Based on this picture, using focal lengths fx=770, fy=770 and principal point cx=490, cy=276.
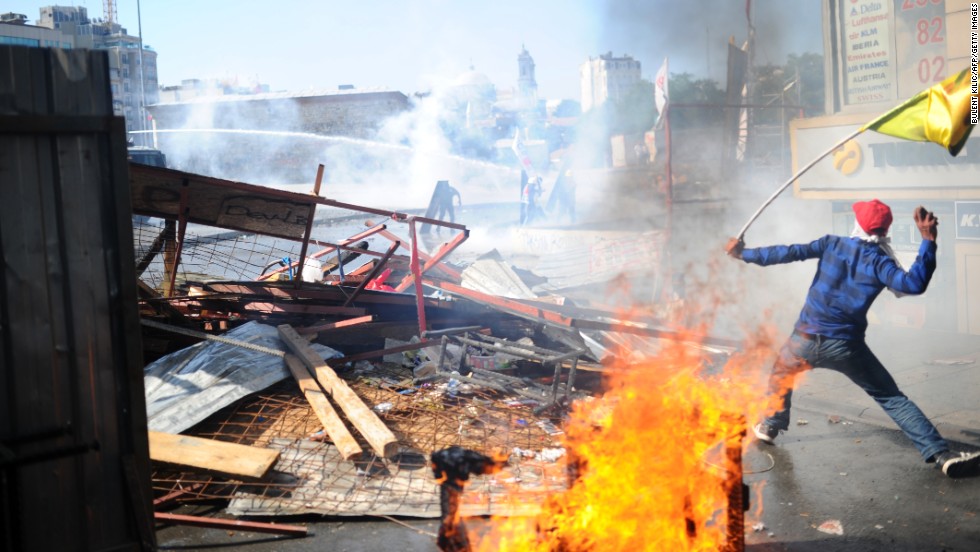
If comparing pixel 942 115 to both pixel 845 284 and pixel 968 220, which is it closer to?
pixel 845 284

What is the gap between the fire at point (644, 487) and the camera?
3.78 m

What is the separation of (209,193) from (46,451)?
4.59 meters

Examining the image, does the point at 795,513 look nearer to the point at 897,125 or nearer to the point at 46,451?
the point at 897,125

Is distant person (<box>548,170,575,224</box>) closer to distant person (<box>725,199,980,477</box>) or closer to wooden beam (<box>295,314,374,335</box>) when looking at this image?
wooden beam (<box>295,314,374,335</box>)

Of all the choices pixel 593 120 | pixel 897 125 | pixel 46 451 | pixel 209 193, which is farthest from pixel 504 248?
pixel 593 120

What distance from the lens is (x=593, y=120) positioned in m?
51.0

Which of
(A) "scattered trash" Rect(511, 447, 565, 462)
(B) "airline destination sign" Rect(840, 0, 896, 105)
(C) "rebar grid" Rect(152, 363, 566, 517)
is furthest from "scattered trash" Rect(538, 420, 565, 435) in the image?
(B) "airline destination sign" Rect(840, 0, 896, 105)

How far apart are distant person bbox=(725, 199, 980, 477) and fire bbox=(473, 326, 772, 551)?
1192 mm

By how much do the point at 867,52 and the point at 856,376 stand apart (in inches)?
254

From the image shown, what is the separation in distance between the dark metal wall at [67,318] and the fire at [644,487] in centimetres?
188

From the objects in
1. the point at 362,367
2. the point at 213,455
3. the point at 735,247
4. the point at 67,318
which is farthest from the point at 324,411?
the point at 735,247

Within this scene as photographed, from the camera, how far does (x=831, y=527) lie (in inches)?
184

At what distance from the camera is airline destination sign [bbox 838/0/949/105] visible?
9422mm

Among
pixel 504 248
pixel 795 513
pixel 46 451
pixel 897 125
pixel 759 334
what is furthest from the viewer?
pixel 504 248
